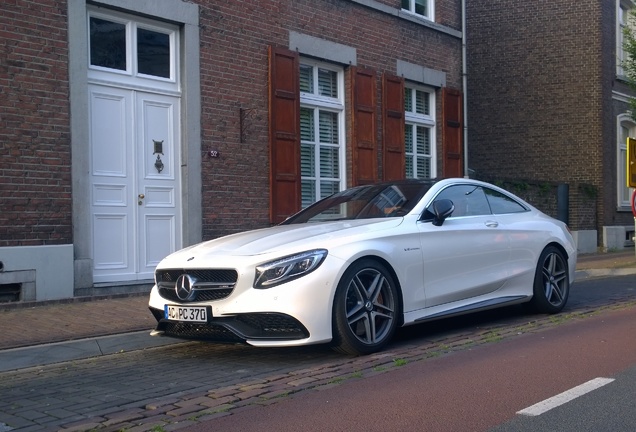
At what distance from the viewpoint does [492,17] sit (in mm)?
23250

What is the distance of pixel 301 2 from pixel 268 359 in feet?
27.5

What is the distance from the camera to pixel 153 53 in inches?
465

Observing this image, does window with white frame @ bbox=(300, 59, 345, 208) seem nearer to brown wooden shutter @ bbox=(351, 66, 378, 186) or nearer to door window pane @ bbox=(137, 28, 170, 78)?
brown wooden shutter @ bbox=(351, 66, 378, 186)

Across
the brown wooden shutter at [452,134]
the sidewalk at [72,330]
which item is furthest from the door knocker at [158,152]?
the brown wooden shutter at [452,134]

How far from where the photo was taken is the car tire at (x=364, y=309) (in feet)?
22.0

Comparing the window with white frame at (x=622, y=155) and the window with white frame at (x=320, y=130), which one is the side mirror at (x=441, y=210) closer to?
the window with white frame at (x=320, y=130)

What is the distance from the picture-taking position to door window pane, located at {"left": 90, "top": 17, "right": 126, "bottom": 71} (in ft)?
36.1

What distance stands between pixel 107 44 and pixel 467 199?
5.53 meters

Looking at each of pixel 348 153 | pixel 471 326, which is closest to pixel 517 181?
pixel 348 153

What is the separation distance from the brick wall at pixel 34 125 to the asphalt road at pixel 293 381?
304 cm

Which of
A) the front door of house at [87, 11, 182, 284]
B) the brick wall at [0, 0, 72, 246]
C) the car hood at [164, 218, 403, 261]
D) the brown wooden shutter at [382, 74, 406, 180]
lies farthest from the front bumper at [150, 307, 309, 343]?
the brown wooden shutter at [382, 74, 406, 180]

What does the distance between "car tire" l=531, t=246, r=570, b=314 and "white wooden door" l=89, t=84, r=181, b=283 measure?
5.26 m

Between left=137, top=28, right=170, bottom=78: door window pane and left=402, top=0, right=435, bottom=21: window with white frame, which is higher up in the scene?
left=402, top=0, right=435, bottom=21: window with white frame

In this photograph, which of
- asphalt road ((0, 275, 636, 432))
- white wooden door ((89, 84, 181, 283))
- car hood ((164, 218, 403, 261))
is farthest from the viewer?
white wooden door ((89, 84, 181, 283))
